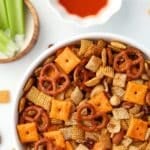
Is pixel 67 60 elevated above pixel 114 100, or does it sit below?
above

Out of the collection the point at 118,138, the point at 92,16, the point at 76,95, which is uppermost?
the point at 92,16

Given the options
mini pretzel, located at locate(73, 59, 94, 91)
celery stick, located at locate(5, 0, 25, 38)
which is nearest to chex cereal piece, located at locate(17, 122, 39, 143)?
mini pretzel, located at locate(73, 59, 94, 91)

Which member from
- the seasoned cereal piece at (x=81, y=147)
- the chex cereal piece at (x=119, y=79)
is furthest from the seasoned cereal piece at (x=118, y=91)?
the seasoned cereal piece at (x=81, y=147)

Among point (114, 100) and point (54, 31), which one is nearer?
point (114, 100)

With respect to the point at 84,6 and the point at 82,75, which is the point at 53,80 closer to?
the point at 82,75

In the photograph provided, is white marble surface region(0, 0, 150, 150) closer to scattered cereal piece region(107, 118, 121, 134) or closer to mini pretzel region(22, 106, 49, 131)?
mini pretzel region(22, 106, 49, 131)

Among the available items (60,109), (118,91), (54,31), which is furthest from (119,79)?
(54,31)

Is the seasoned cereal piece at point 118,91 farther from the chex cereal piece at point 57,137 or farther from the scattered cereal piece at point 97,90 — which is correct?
the chex cereal piece at point 57,137
